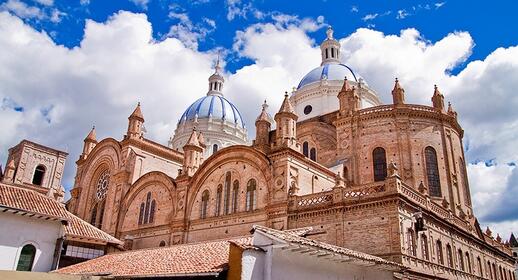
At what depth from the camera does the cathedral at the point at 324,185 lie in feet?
78.8

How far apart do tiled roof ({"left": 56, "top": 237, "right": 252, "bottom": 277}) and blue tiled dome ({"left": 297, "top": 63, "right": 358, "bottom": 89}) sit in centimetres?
2924

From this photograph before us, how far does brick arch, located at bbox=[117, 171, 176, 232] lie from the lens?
3506 centimetres

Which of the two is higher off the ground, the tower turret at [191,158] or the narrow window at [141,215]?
the tower turret at [191,158]

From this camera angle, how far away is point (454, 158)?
34438 mm

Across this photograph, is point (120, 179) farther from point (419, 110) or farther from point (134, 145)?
point (419, 110)

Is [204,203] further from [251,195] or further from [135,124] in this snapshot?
[135,124]

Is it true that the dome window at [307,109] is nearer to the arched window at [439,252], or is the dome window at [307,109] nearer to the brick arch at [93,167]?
the brick arch at [93,167]

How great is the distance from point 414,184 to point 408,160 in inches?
74.4

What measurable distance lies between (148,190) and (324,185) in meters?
15.6

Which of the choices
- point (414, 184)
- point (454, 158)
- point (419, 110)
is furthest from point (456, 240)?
point (419, 110)

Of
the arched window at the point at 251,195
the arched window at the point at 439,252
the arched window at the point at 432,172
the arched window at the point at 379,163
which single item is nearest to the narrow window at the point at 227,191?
the arched window at the point at 251,195

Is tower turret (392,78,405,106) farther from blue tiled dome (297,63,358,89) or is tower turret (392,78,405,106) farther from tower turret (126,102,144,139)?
tower turret (126,102,144,139)

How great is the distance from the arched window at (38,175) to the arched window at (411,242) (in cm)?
4387

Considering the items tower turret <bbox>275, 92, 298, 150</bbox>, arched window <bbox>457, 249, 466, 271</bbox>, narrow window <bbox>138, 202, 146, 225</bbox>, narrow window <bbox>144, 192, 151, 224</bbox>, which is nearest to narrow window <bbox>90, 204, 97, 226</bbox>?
narrow window <bbox>138, 202, 146, 225</bbox>
